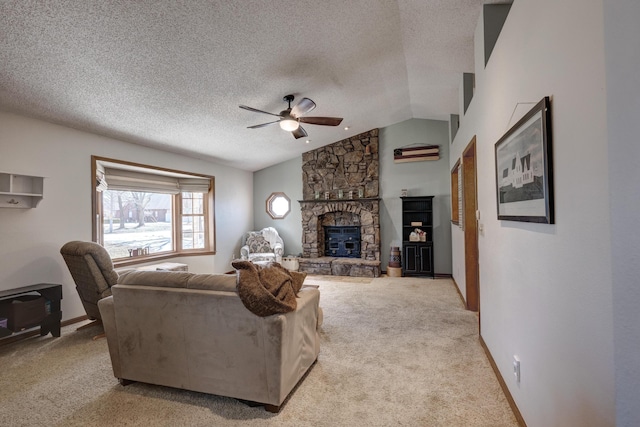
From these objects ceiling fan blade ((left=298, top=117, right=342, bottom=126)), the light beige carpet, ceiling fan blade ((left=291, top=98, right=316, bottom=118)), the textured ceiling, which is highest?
the textured ceiling

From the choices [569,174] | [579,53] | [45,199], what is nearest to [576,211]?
[569,174]

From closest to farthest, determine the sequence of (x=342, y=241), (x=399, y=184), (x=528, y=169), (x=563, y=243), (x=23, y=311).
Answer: (x=563, y=243)
(x=528, y=169)
(x=23, y=311)
(x=399, y=184)
(x=342, y=241)

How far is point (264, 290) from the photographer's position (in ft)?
6.12

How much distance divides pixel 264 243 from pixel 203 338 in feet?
16.1

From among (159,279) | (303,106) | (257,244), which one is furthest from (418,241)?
(159,279)

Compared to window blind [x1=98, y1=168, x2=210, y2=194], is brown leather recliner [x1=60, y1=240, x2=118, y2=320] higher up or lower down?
lower down

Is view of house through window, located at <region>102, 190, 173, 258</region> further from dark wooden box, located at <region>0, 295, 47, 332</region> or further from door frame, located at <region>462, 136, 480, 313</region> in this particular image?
door frame, located at <region>462, 136, 480, 313</region>

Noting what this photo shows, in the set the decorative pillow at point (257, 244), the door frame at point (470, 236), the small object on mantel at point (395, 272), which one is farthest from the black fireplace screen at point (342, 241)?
the door frame at point (470, 236)

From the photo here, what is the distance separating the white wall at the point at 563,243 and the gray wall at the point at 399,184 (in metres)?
4.15

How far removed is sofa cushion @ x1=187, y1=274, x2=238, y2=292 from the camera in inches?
78.1

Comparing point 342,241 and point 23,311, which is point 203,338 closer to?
point 23,311

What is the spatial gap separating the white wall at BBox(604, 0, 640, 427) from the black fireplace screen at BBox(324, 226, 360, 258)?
590 cm

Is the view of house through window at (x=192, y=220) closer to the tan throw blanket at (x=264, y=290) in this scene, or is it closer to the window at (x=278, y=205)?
the window at (x=278, y=205)

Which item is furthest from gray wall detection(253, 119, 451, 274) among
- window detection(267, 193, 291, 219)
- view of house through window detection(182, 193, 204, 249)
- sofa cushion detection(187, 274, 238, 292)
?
sofa cushion detection(187, 274, 238, 292)
